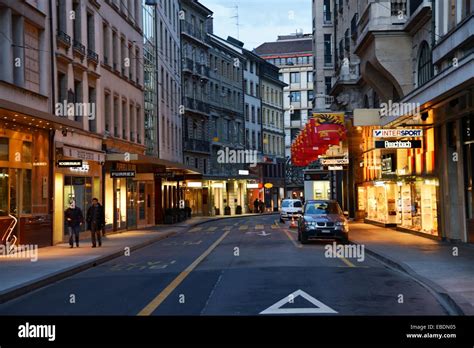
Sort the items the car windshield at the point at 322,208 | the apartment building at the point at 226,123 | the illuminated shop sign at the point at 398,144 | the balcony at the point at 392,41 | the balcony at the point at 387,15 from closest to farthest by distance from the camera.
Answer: the illuminated shop sign at the point at 398,144 < the car windshield at the point at 322,208 < the balcony at the point at 392,41 < the balcony at the point at 387,15 < the apartment building at the point at 226,123

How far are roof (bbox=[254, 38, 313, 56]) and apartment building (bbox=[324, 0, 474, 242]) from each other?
83478 mm

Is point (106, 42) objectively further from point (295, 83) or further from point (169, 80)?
point (295, 83)

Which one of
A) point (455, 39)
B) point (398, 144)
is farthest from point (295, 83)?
point (455, 39)

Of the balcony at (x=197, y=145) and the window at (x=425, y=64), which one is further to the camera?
the balcony at (x=197, y=145)

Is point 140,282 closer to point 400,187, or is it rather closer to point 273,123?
point 400,187

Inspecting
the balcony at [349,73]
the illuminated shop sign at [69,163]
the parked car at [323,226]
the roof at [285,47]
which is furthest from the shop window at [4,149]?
the roof at [285,47]

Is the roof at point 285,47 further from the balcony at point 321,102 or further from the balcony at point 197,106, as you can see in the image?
the balcony at point 321,102

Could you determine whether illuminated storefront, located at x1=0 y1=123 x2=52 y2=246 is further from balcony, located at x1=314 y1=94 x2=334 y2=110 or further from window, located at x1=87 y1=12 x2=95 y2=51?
balcony, located at x1=314 y1=94 x2=334 y2=110

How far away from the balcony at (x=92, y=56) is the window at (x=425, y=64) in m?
15.5

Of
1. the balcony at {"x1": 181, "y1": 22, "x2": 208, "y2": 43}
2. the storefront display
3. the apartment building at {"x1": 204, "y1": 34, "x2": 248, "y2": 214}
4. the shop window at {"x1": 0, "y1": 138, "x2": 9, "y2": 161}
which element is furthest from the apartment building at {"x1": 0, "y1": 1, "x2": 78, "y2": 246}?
the apartment building at {"x1": 204, "y1": 34, "x2": 248, "y2": 214}

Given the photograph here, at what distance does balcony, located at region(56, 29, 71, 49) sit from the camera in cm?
3003

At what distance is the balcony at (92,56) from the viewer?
3494 cm

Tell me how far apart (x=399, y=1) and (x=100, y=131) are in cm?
1576

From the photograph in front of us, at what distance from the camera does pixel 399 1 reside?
3116 centimetres
